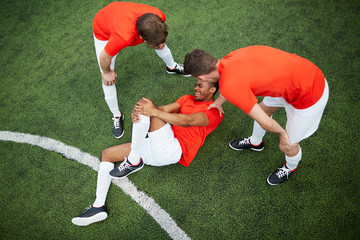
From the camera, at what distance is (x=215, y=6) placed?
429 cm

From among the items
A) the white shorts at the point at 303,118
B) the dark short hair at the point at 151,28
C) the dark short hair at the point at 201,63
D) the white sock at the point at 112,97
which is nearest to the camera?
the dark short hair at the point at 201,63

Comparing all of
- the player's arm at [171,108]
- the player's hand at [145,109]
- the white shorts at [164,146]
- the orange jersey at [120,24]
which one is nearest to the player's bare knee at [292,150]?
the white shorts at [164,146]

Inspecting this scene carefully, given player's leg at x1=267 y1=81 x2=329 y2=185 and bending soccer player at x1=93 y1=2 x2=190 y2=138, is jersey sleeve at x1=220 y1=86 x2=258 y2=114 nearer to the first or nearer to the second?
player's leg at x1=267 y1=81 x2=329 y2=185

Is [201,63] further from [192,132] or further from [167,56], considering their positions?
[167,56]

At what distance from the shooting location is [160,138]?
2.58 meters

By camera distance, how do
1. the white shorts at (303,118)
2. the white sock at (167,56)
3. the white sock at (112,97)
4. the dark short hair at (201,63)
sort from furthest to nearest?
the white sock at (167,56)
the white sock at (112,97)
the white shorts at (303,118)
the dark short hair at (201,63)

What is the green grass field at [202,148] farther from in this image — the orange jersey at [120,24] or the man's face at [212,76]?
the man's face at [212,76]

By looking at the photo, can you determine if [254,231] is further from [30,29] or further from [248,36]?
[30,29]

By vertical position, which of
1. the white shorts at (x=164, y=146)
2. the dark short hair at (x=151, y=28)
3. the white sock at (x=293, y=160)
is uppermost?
the dark short hair at (x=151, y=28)

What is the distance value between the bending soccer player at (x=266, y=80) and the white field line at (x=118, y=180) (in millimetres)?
1485

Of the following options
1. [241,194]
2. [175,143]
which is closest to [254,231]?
[241,194]

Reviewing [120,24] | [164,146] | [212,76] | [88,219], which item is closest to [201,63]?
[212,76]

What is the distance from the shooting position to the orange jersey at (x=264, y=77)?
1.84 meters

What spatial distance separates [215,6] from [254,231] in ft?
11.7
